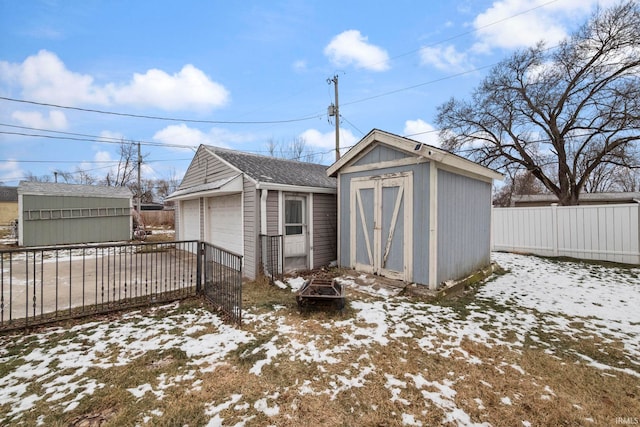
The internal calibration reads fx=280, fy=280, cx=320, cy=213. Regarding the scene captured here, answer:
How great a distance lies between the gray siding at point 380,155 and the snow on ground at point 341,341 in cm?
276

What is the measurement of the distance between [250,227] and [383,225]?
10.2 ft

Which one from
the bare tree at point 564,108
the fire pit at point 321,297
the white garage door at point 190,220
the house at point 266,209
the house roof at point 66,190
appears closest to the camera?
the fire pit at point 321,297

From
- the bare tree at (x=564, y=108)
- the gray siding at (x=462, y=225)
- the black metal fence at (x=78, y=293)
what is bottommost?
the black metal fence at (x=78, y=293)

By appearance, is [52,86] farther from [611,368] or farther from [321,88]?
[611,368]

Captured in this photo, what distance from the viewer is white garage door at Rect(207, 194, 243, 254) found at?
24.0 ft

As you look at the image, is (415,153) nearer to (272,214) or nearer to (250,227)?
(272,214)

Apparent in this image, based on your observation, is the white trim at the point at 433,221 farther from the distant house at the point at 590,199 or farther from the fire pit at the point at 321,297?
the distant house at the point at 590,199

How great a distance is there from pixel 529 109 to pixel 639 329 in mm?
14989

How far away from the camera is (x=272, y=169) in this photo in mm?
7957

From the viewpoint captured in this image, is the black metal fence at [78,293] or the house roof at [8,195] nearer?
the black metal fence at [78,293]

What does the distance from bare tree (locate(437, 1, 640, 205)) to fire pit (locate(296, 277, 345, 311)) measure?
50.5ft

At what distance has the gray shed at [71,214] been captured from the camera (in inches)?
506

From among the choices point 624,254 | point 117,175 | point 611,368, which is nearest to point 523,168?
point 624,254

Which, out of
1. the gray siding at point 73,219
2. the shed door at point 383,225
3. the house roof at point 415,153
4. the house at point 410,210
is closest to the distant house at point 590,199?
the house roof at point 415,153
